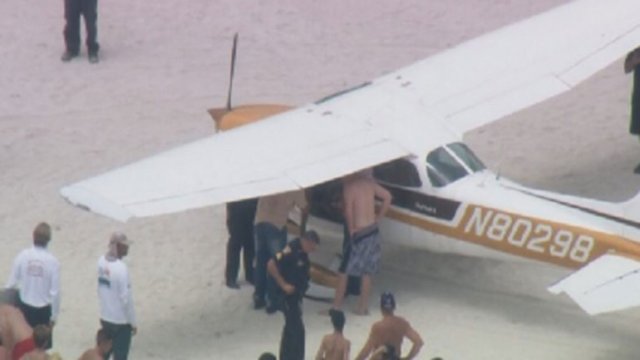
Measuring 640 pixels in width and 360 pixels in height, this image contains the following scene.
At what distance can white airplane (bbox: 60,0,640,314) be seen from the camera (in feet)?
75.3

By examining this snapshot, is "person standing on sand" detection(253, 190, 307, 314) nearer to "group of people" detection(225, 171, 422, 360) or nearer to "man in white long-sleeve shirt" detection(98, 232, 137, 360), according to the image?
"group of people" detection(225, 171, 422, 360)

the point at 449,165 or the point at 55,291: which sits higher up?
the point at 449,165

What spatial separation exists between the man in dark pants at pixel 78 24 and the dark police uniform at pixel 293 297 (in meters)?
9.19

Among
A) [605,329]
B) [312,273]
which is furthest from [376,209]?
[605,329]

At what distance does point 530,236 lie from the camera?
77.6ft

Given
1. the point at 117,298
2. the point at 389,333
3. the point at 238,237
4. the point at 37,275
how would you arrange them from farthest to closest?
the point at 238,237 < the point at 37,275 < the point at 117,298 < the point at 389,333

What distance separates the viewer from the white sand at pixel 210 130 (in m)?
24.0

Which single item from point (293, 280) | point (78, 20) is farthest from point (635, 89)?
point (78, 20)

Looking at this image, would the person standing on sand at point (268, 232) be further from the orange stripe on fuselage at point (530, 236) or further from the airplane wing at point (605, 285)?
the airplane wing at point (605, 285)

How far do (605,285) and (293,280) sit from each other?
310cm

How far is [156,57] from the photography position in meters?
32.7

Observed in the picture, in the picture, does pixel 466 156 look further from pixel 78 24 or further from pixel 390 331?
pixel 78 24

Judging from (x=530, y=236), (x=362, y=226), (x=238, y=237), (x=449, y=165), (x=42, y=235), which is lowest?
(x=238, y=237)

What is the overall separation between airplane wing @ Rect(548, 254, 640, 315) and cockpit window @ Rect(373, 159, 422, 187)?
2.69 metres
